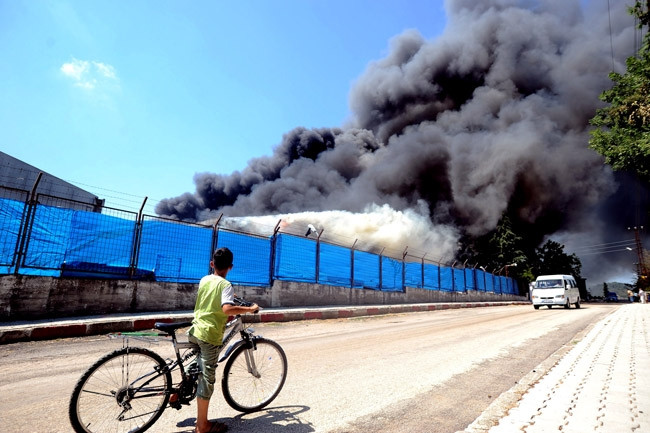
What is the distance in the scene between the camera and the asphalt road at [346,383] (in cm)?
292

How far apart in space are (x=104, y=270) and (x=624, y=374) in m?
10.6

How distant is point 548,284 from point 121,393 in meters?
23.9

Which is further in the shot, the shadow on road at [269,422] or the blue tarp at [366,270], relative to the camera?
the blue tarp at [366,270]

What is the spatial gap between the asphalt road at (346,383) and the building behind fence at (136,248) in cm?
277

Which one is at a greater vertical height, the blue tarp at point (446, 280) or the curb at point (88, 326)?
the blue tarp at point (446, 280)

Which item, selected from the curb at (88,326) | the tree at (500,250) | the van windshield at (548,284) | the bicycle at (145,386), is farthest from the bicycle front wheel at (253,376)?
the tree at (500,250)

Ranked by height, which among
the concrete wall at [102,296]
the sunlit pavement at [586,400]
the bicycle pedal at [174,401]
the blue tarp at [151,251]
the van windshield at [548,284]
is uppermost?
Answer: the blue tarp at [151,251]

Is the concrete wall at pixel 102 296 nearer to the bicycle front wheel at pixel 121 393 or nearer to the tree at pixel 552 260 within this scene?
the bicycle front wheel at pixel 121 393

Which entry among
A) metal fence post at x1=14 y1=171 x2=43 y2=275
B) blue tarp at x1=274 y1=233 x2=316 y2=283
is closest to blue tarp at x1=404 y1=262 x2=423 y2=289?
blue tarp at x1=274 y1=233 x2=316 y2=283

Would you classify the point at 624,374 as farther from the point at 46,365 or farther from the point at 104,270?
the point at 104,270

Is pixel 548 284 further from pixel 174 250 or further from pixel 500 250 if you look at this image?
pixel 500 250

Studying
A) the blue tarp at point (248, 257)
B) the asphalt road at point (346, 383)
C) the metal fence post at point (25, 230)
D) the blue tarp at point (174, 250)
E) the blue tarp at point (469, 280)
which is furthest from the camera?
the blue tarp at point (469, 280)

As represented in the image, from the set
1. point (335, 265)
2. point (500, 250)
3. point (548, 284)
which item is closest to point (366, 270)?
point (335, 265)

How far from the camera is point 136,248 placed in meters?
A: 10.0
